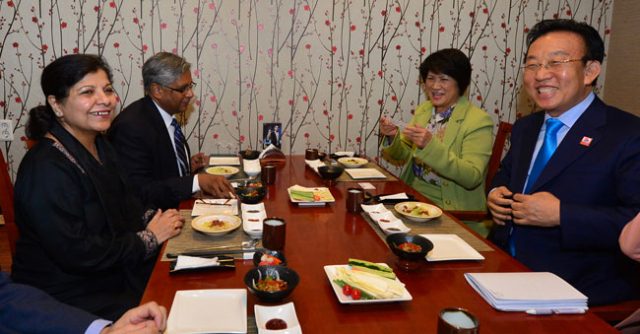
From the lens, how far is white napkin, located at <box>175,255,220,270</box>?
1382 mm

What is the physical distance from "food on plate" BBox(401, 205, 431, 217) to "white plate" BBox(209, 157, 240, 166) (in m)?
1.36

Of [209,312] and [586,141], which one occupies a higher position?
[586,141]

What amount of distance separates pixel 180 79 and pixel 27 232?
3.91ft

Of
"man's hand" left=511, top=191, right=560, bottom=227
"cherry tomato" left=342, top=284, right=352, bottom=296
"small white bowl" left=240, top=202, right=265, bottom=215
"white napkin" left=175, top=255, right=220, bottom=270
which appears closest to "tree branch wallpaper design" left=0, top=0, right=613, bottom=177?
"small white bowl" left=240, top=202, right=265, bottom=215

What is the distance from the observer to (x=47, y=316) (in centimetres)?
117

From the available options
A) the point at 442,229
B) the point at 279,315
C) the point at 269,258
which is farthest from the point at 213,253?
the point at 442,229

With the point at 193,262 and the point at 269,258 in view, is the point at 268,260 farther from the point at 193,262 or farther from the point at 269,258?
the point at 193,262

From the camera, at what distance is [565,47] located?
179 centimetres

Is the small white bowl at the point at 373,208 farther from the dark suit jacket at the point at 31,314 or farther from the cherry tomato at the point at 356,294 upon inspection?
the dark suit jacket at the point at 31,314

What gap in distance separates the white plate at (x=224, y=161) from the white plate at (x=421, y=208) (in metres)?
1.33

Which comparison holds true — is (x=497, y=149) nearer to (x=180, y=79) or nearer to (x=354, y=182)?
(x=354, y=182)

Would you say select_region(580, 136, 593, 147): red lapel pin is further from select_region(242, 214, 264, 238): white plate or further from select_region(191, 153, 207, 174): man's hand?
select_region(191, 153, 207, 174): man's hand

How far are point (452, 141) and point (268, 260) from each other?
1737mm

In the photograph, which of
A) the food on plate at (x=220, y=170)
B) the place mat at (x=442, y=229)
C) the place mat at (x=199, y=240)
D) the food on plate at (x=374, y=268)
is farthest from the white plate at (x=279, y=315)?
the food on plate at (x=220, y=170)
